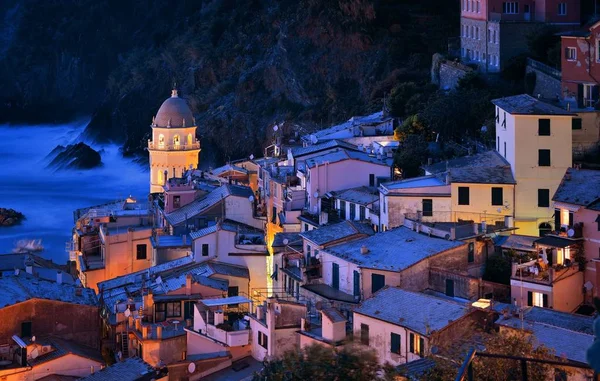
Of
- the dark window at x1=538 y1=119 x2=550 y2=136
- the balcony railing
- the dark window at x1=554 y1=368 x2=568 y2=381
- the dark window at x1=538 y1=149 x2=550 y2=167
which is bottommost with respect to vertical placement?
the dark window at x1=554 y1=368 x2=568 y2=381

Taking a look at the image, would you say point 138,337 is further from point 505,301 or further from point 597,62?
point 597,62

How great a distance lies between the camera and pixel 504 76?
132ft

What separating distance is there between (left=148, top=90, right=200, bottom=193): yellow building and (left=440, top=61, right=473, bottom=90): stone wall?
384 inches

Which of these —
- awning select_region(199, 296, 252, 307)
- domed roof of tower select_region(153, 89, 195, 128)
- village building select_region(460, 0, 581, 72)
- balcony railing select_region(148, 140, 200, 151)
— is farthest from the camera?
domed roof of tower select_region(153, 89, 195, 128)

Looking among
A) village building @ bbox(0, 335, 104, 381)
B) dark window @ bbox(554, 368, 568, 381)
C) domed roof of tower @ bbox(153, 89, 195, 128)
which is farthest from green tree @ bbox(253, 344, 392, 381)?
domed roof of tower @ bbox(153, 89, 195, 128)

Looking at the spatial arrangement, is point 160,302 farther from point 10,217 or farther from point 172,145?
point 10,217

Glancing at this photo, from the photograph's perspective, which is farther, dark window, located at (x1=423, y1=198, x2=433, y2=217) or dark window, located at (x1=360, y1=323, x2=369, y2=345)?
dark window, located at (x1=423, y1=198, x2=433, y2=217)

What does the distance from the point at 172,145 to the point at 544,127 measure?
2216 cm

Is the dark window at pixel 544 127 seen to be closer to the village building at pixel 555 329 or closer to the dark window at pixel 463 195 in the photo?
the dark window at pixel 463 195

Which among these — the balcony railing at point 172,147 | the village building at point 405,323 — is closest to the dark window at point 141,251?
the balcony railing at point 172,147

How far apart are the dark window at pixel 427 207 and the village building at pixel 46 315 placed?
754cm

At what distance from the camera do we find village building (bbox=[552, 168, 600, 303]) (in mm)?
24406

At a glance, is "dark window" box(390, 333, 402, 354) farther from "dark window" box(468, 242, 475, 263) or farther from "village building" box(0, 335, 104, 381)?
"village building" box(0, 335, 104, 381)

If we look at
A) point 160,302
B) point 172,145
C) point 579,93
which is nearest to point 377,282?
point 160,302
